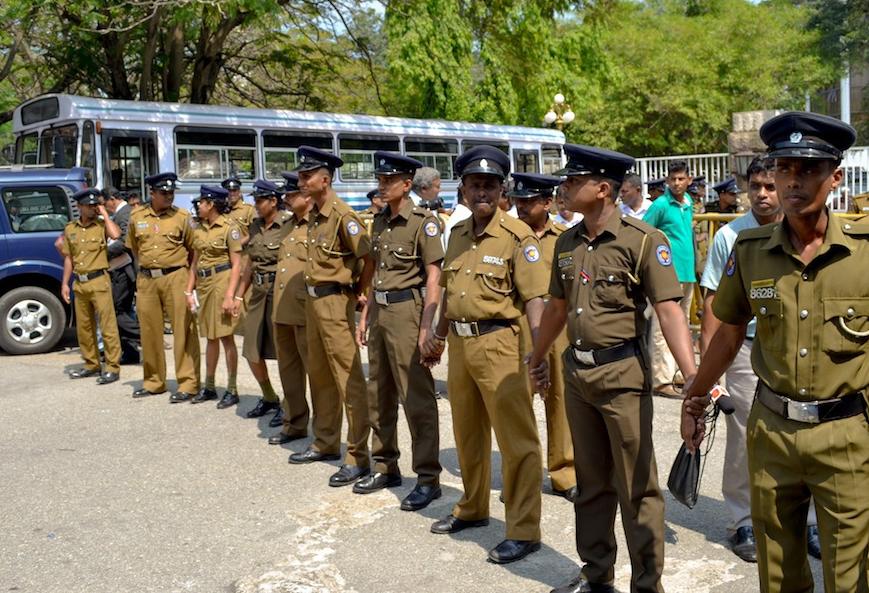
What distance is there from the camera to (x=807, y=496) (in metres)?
3.15

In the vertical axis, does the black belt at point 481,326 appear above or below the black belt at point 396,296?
below

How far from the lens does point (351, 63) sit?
22344mm

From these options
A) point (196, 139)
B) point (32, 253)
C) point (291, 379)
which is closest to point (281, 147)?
point (196, 139)

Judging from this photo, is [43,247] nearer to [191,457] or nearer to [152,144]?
[152,144]

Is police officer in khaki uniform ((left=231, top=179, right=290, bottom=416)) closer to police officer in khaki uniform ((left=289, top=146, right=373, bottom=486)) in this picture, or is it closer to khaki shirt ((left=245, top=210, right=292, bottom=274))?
khaki shirt ((left=245, top=210, right=292, bottom=274))

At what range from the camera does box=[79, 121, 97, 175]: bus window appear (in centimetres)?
1372

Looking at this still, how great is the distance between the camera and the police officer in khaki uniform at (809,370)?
300cm

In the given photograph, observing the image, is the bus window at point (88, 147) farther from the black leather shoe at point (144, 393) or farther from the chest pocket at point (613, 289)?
the chest pocket at point (613, 289)

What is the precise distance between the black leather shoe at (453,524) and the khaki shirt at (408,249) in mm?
1359

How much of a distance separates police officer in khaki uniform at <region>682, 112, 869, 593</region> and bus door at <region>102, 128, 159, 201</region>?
1222 cm

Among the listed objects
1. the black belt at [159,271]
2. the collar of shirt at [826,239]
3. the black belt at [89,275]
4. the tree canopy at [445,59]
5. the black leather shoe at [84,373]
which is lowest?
the black leather shoe at [84,373]

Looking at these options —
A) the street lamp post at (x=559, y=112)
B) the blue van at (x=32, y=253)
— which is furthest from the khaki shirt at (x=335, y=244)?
the street lamp post at (x=559, y=112)

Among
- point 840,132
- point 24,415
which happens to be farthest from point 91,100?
point 840,132

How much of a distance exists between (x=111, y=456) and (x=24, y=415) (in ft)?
6.16
